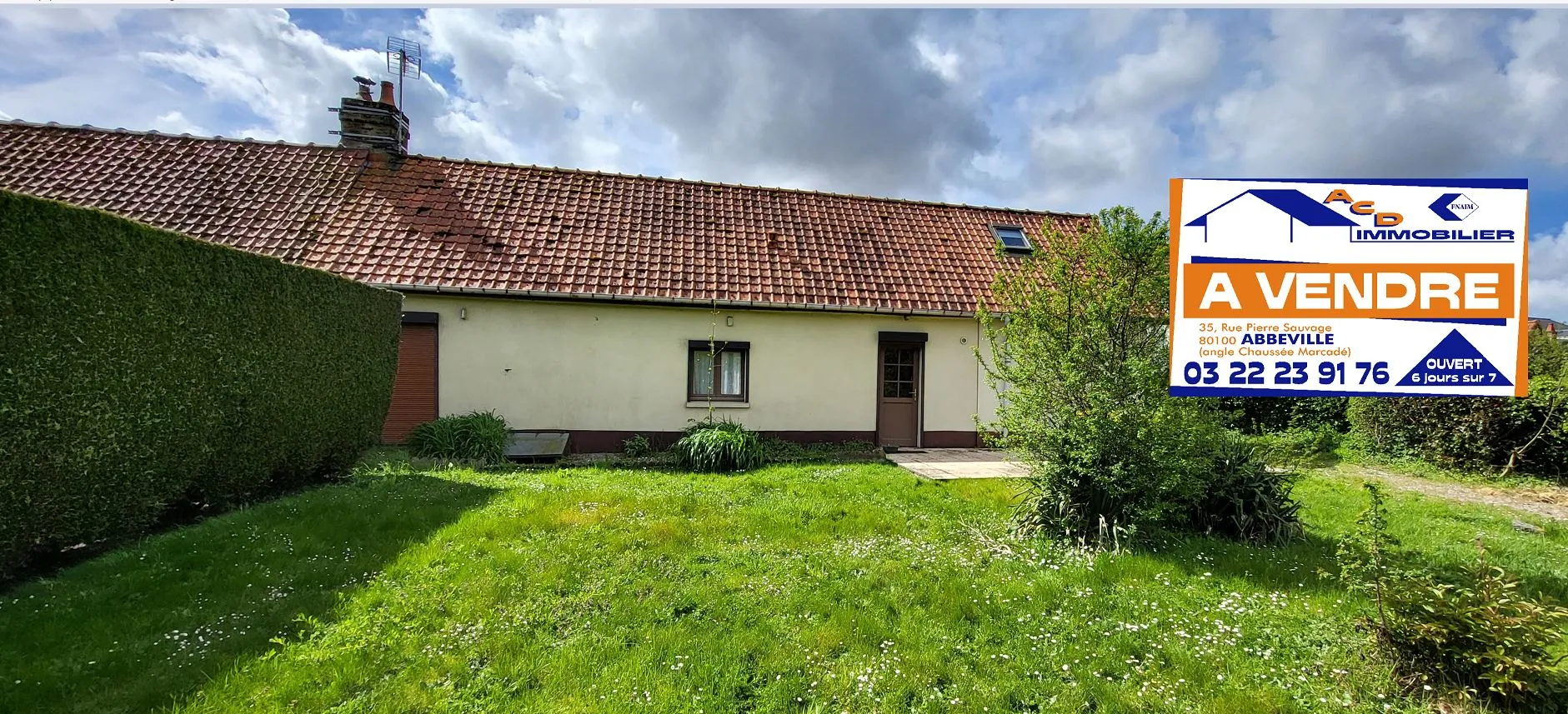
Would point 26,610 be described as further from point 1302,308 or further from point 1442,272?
point 1442,272

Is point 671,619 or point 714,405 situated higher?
point 714,405

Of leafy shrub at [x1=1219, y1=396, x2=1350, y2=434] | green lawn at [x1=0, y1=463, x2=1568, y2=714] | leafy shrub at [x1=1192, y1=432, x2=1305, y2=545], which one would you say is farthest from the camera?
leafy shrub at [x1=1219, y1=396, x2=1350, y2=434]

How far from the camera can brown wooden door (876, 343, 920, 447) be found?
35.3 feet

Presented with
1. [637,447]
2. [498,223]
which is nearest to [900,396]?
[637,447]

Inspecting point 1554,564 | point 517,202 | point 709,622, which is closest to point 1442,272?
point 1554,564

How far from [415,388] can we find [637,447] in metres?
3.60

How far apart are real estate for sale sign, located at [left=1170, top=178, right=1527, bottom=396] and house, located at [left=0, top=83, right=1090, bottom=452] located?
5.36 m

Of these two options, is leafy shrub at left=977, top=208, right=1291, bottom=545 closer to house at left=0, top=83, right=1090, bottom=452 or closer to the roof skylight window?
house at left=0, top=83, right=1090, bottom=452

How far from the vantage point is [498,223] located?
1036 centimetres

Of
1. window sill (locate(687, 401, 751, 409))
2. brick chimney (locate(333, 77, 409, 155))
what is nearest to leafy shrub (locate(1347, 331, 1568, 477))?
window sill (locate(687, 401, 751, 409))

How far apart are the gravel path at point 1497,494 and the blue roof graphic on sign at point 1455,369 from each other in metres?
5.41

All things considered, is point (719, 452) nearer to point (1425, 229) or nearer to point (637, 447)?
point (637, 447)

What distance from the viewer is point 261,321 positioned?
562 cm

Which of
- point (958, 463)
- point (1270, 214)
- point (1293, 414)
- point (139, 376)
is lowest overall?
point (958, 463)
